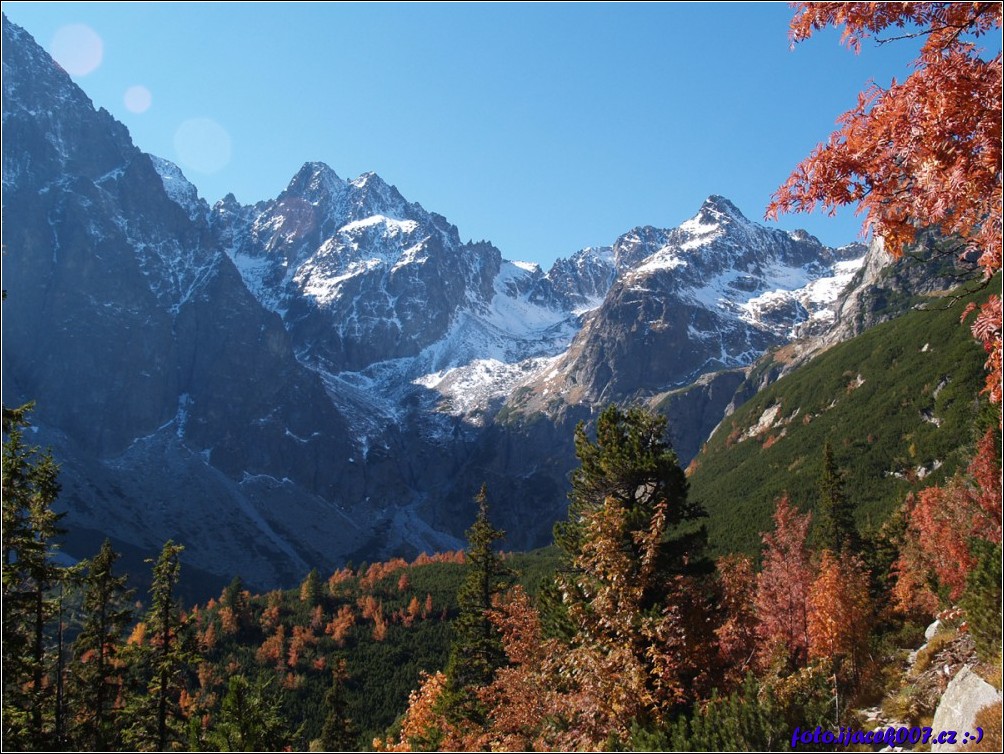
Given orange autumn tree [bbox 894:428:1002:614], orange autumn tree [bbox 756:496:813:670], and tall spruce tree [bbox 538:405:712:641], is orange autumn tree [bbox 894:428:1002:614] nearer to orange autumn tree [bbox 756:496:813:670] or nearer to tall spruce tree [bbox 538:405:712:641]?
orange autumn tree [bbox 756:496:813:670]

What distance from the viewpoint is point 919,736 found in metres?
11.4

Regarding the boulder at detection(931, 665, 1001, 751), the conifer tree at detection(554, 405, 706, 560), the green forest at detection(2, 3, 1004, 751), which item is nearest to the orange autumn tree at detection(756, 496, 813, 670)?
the green forest at detection(2, 3, 1004, 751)

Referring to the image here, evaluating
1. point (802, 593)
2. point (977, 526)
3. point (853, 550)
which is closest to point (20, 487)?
point (977, 526)

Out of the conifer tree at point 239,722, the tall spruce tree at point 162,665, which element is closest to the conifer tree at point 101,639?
the tall spruce tree at point 162,665

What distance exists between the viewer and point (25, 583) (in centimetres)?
1866

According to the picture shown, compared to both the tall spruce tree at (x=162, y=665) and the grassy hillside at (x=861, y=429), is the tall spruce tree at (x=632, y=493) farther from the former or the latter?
the grassy hillside at (x=861, y=429)

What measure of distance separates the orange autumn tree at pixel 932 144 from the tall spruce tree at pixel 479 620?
93.7ft

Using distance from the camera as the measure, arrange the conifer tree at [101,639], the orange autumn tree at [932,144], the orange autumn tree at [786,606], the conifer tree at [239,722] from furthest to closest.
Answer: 1. the orange autumn tree at [786,606]
2. the conifer tree at [101,639]
3. the conifer tree at [239,722]
4. the orange autumn tree at [932,144]

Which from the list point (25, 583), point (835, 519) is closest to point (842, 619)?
point (25, 583)

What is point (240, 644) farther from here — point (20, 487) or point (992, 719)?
point (992, 719)

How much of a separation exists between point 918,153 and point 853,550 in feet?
172

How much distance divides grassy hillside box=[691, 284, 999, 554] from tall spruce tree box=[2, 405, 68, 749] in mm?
70840

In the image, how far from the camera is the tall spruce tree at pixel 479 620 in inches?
1428

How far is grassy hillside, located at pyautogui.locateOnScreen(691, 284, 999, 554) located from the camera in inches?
3669
